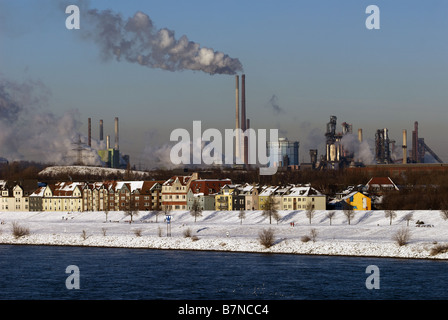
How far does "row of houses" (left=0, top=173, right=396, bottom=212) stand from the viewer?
118 metres

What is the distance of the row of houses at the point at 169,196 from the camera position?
11756cm

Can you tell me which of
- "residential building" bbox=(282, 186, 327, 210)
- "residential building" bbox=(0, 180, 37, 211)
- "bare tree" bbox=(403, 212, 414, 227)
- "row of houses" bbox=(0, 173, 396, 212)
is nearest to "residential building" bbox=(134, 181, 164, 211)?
"row of houses" bbox=(0, 173, 396, 212)

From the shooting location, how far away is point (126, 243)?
8294 centimetres

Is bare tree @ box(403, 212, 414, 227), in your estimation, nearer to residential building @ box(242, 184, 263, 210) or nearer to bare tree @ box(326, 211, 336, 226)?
bare tree @ box(326, 211, 336, 226)

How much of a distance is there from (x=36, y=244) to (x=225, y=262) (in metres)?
31.9

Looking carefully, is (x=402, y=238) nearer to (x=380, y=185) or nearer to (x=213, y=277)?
(x=213, y=277)

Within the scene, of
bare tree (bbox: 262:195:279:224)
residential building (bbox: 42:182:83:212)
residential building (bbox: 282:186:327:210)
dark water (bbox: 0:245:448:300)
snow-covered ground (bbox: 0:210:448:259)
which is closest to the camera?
dark water (bbox: 0:245:448:300)

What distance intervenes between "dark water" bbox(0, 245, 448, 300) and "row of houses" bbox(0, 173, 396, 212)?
45.4 metres

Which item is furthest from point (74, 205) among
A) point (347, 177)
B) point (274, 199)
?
point (347, 177)

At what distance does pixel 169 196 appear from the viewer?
5098 inches

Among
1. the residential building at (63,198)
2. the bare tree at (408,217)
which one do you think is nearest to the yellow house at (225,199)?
the residential building at (63,198)

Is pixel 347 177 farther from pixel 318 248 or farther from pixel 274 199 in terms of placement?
pixel 318 248
